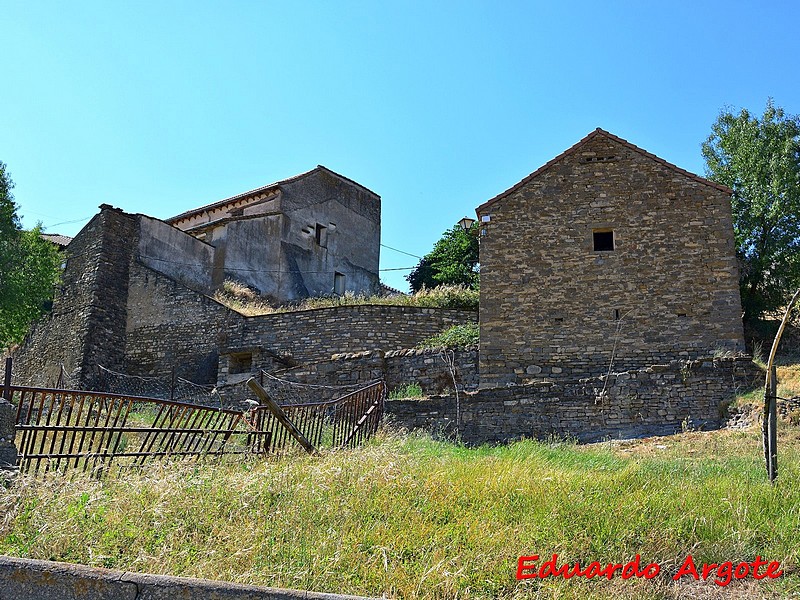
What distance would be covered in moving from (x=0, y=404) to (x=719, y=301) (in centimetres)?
1590

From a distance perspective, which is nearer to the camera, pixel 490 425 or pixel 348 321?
pixel 490 425

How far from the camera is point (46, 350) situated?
85.4 ft

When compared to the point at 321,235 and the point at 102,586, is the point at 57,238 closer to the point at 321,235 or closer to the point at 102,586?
the point at 321,235

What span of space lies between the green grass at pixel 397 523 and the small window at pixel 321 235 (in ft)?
76.7

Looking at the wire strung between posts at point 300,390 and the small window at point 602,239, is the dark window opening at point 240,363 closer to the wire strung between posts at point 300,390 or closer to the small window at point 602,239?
the wire strung between posts at point 300,390

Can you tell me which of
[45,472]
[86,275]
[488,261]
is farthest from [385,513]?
[86,275]

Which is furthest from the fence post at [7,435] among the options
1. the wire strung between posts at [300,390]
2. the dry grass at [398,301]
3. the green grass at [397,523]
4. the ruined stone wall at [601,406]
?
the dry grass at [398,301]

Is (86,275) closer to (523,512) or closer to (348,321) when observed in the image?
(348,321)

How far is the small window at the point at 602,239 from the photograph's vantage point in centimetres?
1981

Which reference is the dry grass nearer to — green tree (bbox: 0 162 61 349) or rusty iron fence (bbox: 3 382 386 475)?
green tree (bbox: 0 162 61 349)

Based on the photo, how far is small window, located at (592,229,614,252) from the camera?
65.0ft

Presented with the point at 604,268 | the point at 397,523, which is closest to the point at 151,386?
Answer: the point at 604,268

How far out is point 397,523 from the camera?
22.7 feet

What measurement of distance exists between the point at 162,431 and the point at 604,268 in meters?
13.2
